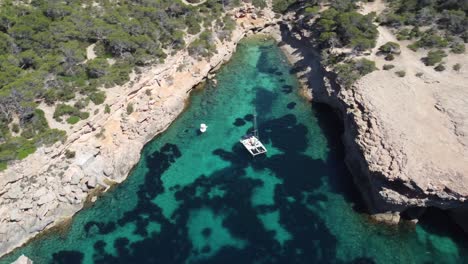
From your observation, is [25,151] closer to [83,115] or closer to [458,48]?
[83,115]

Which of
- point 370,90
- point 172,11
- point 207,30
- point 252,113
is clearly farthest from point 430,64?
point 172,11

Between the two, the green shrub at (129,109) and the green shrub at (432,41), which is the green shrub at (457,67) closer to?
the green shrub at (432,41)

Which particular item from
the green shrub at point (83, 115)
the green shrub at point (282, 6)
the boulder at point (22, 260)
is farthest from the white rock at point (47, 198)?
the green shrub at point (282, 6)

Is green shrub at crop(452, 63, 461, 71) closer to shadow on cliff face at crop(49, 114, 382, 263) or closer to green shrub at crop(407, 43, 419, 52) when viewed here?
green shrub at crop(407, 43, 419, 52)

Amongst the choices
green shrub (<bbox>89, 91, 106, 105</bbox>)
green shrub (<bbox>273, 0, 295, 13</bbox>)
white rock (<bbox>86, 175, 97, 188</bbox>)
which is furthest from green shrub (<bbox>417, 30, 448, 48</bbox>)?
white rock (<bbox>86, 175, 97, 188</bbox>)

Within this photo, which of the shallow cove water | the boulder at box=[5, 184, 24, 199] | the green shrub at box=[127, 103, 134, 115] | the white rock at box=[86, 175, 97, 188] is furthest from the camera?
the green shrub at box=[127, 103, 134, 115]

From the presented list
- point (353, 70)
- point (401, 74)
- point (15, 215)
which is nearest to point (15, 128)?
point (15, 215)

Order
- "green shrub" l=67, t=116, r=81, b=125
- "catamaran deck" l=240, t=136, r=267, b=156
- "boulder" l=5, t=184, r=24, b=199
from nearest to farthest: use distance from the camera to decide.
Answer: "boulder" l=5, t=184, r=24, b=199, "green shrub" l=67, t=116, r=81, b=125, "catamaran deck" l=240, t=136, r=267, b=156
